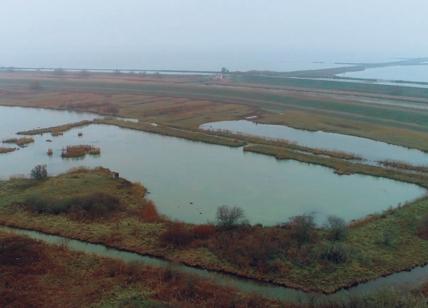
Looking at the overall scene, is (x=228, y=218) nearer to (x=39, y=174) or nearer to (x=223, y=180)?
(x=223, y=180)

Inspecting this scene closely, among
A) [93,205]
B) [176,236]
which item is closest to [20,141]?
[93,205]

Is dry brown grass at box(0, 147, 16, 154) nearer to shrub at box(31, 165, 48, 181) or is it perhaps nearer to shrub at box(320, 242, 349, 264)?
shrub at box(31, 165, 48, 181)

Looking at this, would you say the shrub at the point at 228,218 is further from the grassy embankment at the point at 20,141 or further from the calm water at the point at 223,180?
the grassy embankment at the point at 20,141

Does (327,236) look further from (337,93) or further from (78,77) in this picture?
(78,77)

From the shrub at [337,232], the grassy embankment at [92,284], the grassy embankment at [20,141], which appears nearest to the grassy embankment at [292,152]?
the grassy embankment at [20,141]

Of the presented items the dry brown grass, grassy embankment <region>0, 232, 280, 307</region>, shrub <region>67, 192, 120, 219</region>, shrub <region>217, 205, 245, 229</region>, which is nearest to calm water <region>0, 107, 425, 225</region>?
the dry brown grass

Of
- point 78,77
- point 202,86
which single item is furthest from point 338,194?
point 78,77
